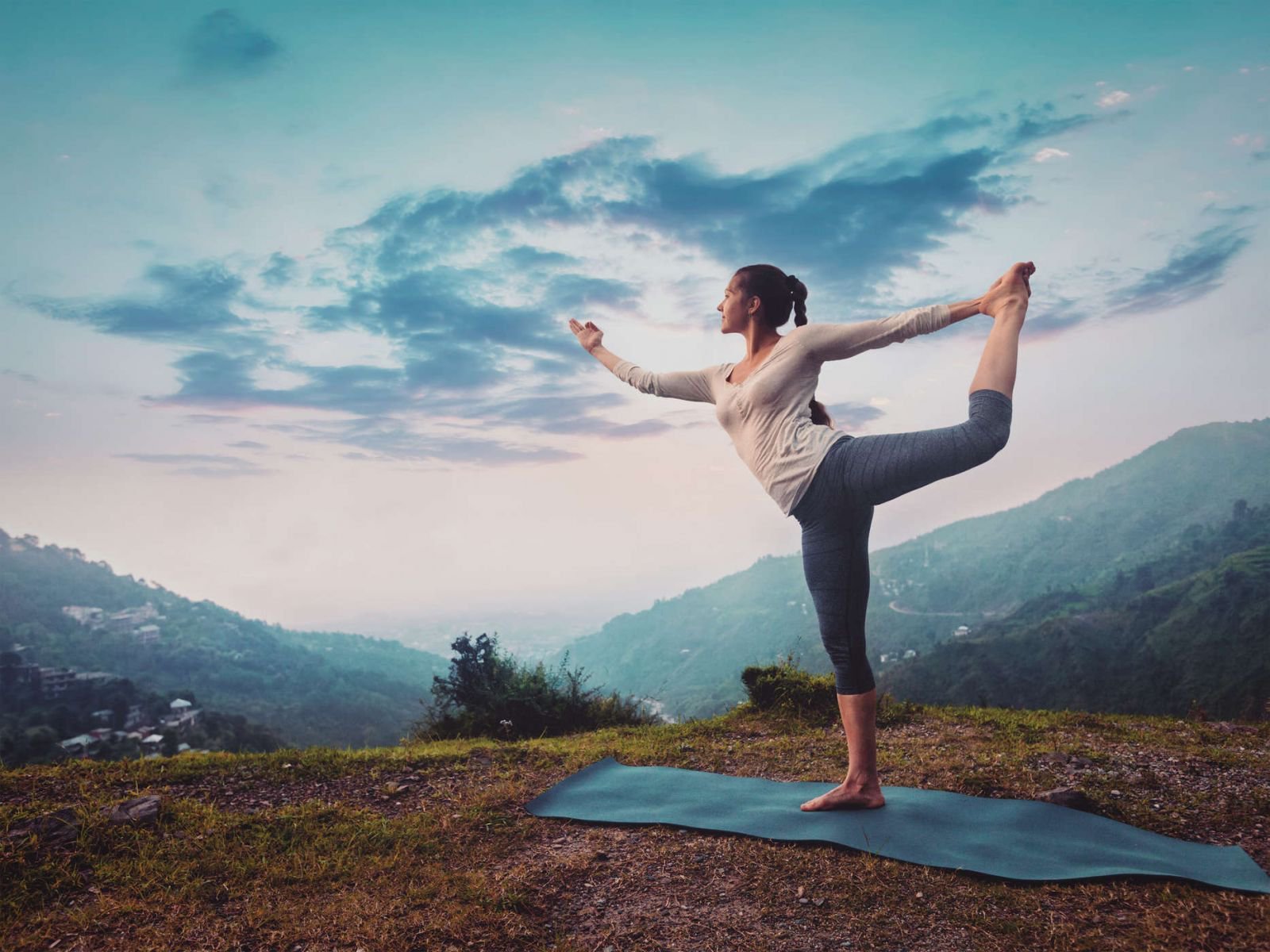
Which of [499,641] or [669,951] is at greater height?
[499,641]

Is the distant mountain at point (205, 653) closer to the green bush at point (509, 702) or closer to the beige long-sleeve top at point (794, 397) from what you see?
the green bush at point (509, 702)

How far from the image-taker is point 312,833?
364 cm

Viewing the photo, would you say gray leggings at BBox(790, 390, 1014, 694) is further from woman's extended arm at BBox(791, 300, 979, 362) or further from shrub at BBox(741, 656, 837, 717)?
shrub at BBox(741, 656, 837, 717)

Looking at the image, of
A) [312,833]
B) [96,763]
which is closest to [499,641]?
[96,763]

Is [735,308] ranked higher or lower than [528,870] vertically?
higher

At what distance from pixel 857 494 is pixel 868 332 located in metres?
0.83

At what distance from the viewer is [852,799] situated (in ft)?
12.1

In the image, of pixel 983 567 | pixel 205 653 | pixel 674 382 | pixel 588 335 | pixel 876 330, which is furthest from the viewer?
pixel 983 567

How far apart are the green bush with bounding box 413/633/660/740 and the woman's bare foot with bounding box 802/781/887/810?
4.27 metres

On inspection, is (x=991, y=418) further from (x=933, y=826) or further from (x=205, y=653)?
(x=205, y=653)

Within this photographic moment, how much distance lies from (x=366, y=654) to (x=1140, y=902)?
133ft

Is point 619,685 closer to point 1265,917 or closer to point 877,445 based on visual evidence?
point 877,445

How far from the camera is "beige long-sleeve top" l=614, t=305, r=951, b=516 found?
3.50 metres

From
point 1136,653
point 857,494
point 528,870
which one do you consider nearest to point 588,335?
point 857,494
